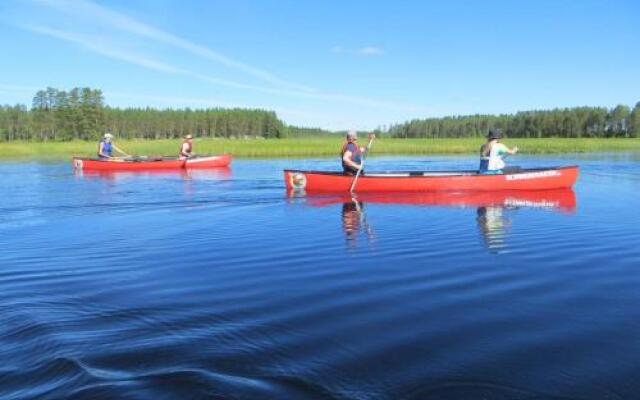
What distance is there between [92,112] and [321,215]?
94.4 meters

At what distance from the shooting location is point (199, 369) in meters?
4.71

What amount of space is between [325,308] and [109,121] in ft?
413

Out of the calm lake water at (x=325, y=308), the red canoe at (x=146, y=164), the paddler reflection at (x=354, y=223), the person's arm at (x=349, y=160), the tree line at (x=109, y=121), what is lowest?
the calm lake water at (x=325, y=308)

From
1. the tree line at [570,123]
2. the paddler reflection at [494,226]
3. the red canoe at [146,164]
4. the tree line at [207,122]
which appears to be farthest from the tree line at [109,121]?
the paddler reflection at [494,226]

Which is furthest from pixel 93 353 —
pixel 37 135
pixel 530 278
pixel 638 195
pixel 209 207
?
pixel 37 135

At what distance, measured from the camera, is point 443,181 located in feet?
58.1

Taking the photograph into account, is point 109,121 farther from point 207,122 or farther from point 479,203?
point 479,203

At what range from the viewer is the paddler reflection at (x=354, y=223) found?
1073 centimetres

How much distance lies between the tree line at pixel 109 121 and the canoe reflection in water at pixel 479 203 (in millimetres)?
90668

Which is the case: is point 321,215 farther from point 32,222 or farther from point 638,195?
point 638,195

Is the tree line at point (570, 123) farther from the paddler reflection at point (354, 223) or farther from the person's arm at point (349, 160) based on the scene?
the paddler reflection at point (354, 223)

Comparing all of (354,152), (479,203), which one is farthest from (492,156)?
(354,152)

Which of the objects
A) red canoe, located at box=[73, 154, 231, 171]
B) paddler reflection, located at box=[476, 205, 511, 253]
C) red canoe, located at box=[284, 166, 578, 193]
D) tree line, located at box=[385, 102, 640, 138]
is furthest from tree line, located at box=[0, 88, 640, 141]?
paddler reflection, located at box=[476, 205, 511, 253]

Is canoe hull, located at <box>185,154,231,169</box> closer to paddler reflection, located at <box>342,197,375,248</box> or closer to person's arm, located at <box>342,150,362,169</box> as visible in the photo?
person's arm, located at <box>342,150,362,169</box>
